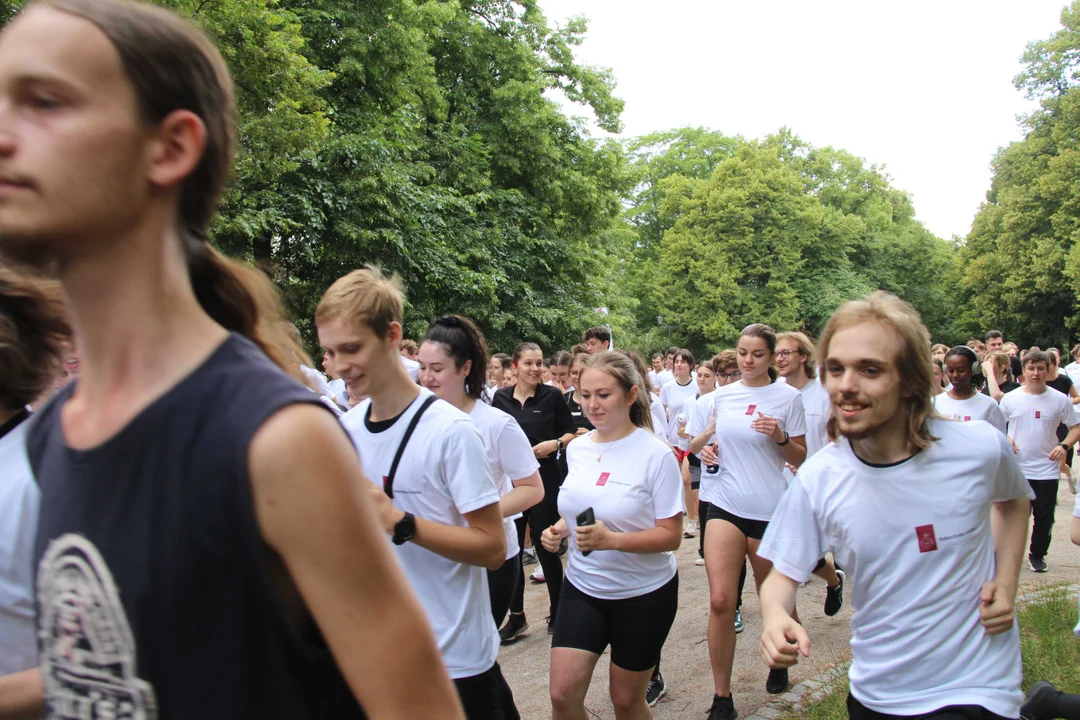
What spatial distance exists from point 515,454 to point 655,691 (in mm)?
2002

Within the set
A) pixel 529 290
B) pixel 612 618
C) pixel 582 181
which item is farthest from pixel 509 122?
pixel 612 618

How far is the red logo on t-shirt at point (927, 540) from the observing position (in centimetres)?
293

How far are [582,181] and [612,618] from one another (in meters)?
21.3

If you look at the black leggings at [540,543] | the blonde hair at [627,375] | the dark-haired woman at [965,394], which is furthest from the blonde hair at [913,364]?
Result: the dark-haired woman at [965,394]

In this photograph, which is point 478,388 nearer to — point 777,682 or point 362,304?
Answer: point 362,304

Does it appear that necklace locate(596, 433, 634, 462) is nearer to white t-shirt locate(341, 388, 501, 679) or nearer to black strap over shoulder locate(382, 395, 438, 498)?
white t-shirt locate(341, 388, 501, 679)

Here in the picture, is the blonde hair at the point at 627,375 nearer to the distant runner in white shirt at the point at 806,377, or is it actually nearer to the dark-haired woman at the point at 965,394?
the distant runner in white shirt at the point at 806,377

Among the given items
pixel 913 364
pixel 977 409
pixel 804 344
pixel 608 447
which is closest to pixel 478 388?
pixel 608 447

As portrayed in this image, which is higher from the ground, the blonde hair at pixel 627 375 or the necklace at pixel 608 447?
the blonde hair at pixel 627 375

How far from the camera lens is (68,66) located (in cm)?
105

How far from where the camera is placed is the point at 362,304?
3.25 metres

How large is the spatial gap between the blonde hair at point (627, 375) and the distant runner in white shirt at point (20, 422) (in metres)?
2.88

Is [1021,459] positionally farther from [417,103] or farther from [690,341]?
[690,341]

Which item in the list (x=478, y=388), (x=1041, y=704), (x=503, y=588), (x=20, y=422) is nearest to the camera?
(x=20, y=422)
